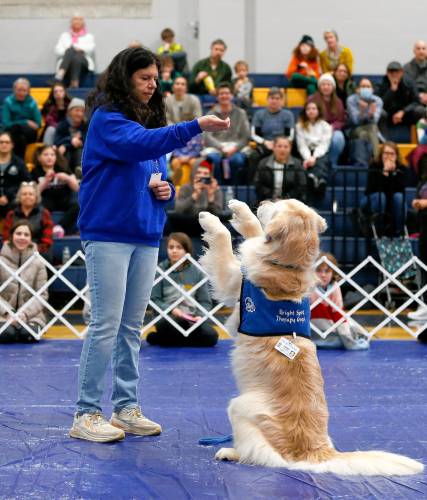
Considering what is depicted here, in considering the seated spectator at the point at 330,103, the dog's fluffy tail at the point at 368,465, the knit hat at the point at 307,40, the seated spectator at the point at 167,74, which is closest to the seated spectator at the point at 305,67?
the knit hat at the point at 307,40

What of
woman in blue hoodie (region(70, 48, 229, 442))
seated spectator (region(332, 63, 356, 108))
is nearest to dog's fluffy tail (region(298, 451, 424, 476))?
woman in blue hoodie (region(70, 48, 229, 442))

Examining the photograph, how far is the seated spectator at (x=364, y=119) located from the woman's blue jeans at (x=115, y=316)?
7357mm

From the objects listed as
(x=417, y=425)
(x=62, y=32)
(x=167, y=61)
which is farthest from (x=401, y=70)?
(x=417, y=425)

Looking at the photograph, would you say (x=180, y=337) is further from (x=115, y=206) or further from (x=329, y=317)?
(x=115, y=206)

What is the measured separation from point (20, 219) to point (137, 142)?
5.44 meters

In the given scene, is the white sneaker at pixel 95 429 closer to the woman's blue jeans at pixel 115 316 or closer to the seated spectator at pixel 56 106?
the woman's blue jeans at pixel 115 316

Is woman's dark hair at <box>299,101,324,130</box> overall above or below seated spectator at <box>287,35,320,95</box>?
below

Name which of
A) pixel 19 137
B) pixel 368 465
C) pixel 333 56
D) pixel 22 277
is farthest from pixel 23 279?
pixel 333 56

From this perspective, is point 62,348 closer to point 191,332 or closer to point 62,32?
point 191,332

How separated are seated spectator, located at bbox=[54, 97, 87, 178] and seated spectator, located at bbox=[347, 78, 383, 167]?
3.34 meters

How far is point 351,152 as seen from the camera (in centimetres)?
1198

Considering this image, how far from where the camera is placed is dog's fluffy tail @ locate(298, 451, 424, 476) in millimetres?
4223

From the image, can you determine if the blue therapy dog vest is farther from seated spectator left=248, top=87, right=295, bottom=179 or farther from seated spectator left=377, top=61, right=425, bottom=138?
seated spectator left=377, top=61, right=425, bottom=138

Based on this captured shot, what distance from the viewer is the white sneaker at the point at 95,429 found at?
15.7ft
